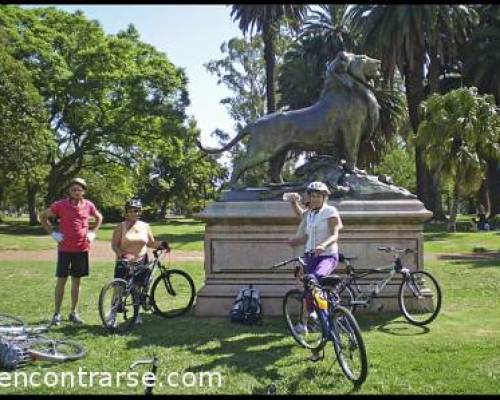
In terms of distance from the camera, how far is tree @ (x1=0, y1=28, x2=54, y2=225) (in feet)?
92.0

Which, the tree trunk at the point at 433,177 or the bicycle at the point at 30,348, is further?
the tree trunk at the point at 433,177

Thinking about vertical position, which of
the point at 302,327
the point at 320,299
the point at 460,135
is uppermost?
the point at 460,135

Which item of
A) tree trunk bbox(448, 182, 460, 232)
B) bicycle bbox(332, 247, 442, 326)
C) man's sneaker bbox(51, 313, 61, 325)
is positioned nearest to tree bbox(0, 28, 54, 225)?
tree trunk bbox(448, 182, 460, 232)

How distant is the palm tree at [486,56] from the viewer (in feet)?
114

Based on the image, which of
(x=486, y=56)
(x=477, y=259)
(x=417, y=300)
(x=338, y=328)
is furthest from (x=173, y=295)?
(x=486, y=56)

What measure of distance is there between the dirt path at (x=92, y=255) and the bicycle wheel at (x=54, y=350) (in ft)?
37.2

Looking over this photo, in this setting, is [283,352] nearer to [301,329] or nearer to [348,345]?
[301,329]

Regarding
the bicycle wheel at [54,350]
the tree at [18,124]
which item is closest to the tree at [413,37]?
the tree at [18,124]

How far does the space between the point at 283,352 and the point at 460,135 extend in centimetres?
2269

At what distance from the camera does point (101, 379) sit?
18.7 ft

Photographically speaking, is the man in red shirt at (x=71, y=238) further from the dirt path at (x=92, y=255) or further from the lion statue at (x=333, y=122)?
the dirt path at (x=92, y=255)

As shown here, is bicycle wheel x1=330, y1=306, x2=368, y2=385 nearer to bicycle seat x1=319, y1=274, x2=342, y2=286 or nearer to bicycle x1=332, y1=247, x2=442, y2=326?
bicycle seat x1=319, y1=274, x2=342, y2=286

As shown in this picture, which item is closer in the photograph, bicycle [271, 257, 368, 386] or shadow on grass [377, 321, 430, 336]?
bicycle [271, 257, 368, 386]

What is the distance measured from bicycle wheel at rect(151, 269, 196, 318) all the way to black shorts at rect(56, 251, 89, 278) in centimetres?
96
